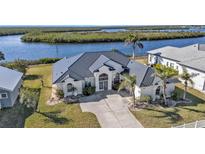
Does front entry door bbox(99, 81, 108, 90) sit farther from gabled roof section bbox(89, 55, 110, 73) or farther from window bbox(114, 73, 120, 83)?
gabled roof section bbox(89, 55, 110, 73)

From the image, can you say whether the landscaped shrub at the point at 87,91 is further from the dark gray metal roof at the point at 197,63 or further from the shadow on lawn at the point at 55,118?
the dark gray metal roof at the point at 197,63

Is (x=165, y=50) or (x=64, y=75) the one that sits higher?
(x=165, y=50)

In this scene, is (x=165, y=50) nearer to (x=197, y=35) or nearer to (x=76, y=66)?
(x=76, y=66)

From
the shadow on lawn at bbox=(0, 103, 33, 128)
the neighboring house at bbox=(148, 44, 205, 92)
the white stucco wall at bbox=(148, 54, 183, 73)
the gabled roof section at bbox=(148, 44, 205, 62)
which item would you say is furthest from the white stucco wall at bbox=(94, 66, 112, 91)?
the gabled roof section at bbox=(148, 44, 205, 62)

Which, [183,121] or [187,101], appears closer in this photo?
[183,121]

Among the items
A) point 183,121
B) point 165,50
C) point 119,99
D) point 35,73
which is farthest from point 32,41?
point 183,121

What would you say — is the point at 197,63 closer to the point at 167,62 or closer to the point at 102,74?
the point at 167,62

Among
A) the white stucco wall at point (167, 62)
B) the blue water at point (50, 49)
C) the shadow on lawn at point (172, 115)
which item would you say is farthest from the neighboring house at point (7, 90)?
the blue water at point (50, 49)
